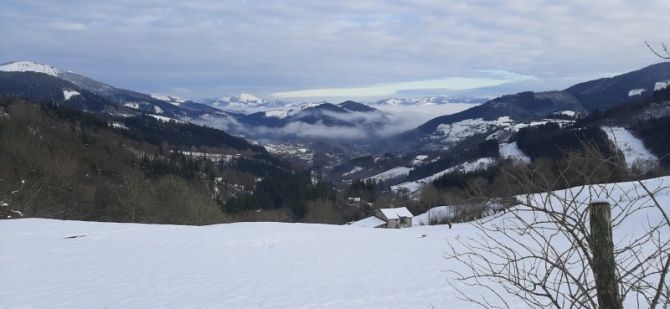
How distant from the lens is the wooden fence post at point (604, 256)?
2963 millimetres

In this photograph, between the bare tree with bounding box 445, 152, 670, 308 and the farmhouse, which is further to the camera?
the farmhouse

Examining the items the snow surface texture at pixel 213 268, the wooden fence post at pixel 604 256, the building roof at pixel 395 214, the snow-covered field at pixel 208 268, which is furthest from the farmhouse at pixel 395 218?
the wooden fence post at pixel 604 256

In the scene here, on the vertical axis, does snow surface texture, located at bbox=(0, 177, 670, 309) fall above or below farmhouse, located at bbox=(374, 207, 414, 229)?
above

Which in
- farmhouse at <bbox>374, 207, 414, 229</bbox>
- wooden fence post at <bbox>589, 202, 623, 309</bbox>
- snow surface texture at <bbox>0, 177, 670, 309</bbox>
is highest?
wooden fence post at <bbox>589, 202, 623, 309</bbox>

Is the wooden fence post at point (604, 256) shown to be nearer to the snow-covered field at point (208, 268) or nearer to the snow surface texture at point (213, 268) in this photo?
the snow surface texture at point (213, 268)

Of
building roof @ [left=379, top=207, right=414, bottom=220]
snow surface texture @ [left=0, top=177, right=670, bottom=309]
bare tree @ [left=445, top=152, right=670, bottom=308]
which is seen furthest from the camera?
building roof @ [left=379, top=207, right=414, bottom=220]

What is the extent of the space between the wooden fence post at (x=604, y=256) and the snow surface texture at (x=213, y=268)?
4.38 m

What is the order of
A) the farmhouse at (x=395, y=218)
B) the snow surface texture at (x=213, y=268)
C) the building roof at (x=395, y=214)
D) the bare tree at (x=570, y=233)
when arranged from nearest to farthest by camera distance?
the bare tree at (x=570, y=233) < the snow surface texture at (x=213, y=268) < the farmhouse at (x=395, y=218) < the building roof at (x=395, y=214)

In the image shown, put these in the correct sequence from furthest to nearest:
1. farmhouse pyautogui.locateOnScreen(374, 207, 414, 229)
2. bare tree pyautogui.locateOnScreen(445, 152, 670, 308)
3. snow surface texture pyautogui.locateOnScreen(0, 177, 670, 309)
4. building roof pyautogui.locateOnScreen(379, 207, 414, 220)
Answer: building roof pyautogui.locateOnScreen(379, 207, 414, 220), farmhouse pyautogui.locateOnScreen(374, 207, 414, 229), snow surface texture pyautogui.locateOnScreen(0, 177, 670, 309), bare tree pyautogui.locateOnScreen(445, 152, 670, 308)

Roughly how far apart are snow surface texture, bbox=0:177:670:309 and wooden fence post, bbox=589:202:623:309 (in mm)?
4378

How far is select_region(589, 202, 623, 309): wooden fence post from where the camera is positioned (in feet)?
9.72

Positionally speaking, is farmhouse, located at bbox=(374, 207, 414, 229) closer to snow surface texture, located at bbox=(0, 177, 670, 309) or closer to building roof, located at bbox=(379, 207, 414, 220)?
building roof, located at bbox=(379, 207, 414, 220)

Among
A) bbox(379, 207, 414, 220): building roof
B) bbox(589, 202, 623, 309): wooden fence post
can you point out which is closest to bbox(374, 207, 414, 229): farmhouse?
bbox(379, 207, 414, 220): building roof

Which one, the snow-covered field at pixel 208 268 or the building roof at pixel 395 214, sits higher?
the snow-covered field at pixel 208 268
